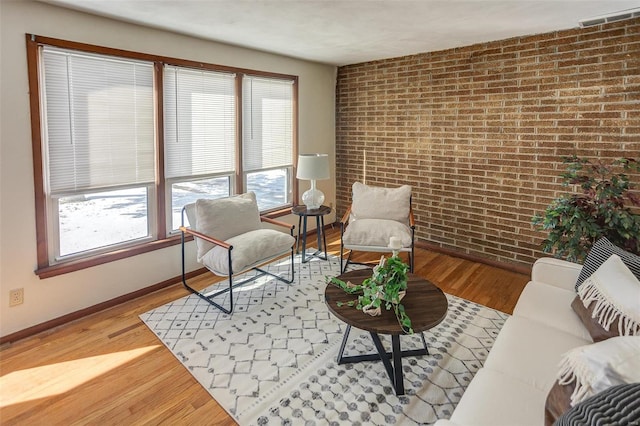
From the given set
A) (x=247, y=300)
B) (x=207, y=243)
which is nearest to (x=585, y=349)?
(x=247, y=300)

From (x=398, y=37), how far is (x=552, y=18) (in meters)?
1.27

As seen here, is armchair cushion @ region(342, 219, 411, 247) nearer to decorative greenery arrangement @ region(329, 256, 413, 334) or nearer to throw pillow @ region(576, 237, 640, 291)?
decorative greenery arrangement @ region(329, 256, 413, 334)

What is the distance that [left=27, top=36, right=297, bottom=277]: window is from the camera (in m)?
2.80

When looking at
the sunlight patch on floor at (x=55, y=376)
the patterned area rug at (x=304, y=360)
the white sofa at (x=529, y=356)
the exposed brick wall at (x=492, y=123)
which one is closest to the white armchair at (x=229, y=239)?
the patterned area rug at (x=304, y=360)

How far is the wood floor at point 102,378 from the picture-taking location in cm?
203

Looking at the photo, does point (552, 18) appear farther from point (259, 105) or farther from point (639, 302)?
point (259, 105)

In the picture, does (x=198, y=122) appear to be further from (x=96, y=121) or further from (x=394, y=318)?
(x=394, y=318)

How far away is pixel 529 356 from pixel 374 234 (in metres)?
1.96

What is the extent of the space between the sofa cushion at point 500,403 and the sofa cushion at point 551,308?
24.9 inches

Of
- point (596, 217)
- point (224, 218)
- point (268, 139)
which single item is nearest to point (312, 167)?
point (268, 139)

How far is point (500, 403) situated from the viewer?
58.4 inches

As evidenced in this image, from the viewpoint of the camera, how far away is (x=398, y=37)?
367 centimetres

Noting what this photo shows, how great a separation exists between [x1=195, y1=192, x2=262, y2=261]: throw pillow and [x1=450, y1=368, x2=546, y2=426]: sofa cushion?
239cm

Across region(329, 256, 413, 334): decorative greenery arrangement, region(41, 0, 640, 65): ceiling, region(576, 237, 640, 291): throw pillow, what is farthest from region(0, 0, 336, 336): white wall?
region(576, 237, 640, 291): throw pillow
